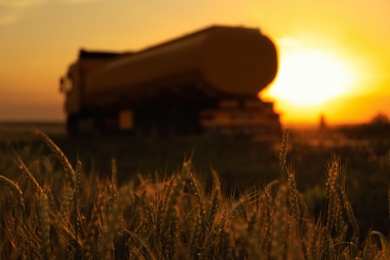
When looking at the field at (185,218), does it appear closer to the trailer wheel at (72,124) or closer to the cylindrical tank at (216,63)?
the cylindrical tank at (216,63)

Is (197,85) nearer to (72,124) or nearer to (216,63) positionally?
(216,63)

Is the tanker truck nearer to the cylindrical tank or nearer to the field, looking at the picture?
the cylindrical tank

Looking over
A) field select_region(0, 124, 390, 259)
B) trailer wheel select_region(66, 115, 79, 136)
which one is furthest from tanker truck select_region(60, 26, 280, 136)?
field select_region(0, 124, 390, 259)

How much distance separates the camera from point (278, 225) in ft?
5.05

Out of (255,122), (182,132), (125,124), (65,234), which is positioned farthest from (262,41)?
(65,234)

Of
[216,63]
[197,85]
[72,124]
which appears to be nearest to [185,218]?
[216,63]

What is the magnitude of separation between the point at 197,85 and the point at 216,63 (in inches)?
36.9

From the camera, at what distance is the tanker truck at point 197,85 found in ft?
56.3

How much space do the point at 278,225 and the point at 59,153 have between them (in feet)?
2.83

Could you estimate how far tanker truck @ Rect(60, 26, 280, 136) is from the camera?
56.3 ft

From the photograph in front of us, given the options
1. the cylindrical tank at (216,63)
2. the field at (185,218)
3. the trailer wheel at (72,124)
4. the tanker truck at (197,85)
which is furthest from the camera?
the trailer wheel at (72,124)

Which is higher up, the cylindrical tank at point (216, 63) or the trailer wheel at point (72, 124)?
the cylindrical tank at point (216, 63)

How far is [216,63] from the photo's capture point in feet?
55.8

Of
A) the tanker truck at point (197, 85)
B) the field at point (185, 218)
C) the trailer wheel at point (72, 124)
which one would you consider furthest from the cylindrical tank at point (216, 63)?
the field at point (185, 218)
